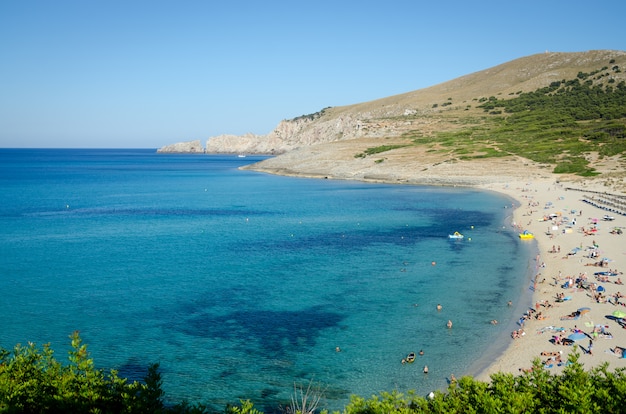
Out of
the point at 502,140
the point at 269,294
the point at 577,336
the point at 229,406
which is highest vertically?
the point at 502,140

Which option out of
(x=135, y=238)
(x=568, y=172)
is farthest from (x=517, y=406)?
(x=568, y=172)

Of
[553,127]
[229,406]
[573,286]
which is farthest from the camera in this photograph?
[553,127]

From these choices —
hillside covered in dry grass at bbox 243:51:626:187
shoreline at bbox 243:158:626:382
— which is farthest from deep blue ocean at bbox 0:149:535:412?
hillside covered in dry grass at bbox 243:51:626:187

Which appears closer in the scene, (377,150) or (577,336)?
(577,336)

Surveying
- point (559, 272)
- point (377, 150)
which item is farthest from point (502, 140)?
point (559, 272)

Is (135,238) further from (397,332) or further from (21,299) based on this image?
(397,332)

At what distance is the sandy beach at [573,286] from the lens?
25516mm

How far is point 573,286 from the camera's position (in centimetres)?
3556

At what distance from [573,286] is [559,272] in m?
4.44

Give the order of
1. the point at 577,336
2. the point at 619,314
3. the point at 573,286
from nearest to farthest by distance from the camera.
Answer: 1. the point at 577,336
2. the point at 619,314
3. the point at 573,286

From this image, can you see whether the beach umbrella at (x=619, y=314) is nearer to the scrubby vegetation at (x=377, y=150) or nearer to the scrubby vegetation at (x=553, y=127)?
the scrubby vegetation at (x=553, y=127)

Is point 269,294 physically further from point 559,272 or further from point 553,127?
point 553,127

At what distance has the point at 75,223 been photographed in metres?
69.1

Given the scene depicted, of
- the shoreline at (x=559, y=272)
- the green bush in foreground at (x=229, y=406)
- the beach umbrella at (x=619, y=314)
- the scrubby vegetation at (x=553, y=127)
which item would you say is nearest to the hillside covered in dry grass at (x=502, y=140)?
the scrubby vegetation at (x=553, y=127)
